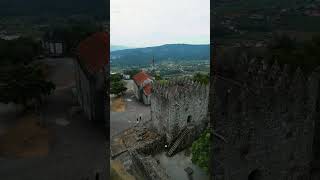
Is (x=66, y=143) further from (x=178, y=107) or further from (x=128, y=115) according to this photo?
(x=128, y=115)

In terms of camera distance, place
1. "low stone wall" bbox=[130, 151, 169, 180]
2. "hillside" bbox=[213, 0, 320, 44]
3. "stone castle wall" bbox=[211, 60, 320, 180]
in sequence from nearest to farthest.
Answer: "hillside" bbox=[213, 0, 320, 44], "stone castle wall" bbox=[211, 60, 320, 180], "low stone wall" bbox=[130, 151, 169, 180]

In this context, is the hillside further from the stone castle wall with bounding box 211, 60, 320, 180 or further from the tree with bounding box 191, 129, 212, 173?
the tree with bounding box 191, 129, 212, 173

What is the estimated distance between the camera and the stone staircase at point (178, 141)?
1900cm

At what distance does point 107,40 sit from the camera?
7.44 metres

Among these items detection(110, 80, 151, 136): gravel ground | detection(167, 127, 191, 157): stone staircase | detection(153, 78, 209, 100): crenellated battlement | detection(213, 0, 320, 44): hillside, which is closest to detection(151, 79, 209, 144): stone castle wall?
detection(153, 78, 209, 100): crenellated battlement

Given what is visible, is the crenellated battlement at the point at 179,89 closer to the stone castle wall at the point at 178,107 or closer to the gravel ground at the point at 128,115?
the stone castle wall at the point at 178,107

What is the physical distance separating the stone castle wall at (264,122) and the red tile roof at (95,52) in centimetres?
242

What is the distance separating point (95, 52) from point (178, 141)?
1258cm

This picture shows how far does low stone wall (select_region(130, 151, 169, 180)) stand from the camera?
15.7 metres

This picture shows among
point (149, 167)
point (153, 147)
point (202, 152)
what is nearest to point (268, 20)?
point (202, 152)

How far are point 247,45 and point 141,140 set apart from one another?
1181 centimetres

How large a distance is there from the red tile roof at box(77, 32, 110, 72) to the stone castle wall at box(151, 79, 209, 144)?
12.4 metres

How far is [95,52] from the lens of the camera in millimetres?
7410

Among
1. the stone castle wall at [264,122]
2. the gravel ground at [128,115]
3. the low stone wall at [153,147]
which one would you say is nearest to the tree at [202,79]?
the gravel ground at [128,115]
